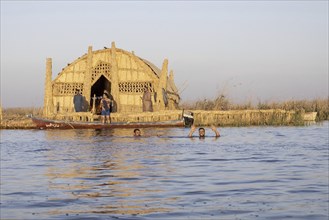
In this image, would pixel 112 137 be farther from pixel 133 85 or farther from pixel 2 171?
pixel 2 171

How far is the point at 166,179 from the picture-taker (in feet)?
48.1

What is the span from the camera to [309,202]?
1141 centimetres

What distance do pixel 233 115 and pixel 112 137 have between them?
26.4 ft

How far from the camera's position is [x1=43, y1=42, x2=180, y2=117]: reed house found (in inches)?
1464

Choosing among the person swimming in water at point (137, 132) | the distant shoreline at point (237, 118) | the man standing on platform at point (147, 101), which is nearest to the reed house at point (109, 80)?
the man standing on platform at point (147, 101)

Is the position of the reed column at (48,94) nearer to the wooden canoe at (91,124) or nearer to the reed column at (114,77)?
the wooden canoe at (91,124)

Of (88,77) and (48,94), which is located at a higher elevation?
(88,77)

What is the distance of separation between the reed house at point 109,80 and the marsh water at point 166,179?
414 inches

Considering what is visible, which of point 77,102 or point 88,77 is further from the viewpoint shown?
point 88,77

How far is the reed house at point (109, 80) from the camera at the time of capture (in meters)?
37.2

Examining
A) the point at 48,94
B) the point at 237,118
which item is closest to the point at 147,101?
the point at 237,118

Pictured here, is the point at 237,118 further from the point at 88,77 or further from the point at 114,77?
the point at 88,77

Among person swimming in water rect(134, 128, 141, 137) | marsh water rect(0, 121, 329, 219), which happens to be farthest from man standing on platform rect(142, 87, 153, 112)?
marsh water rect(0, 121, 329, 219)

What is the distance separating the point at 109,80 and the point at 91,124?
4.18 meters
